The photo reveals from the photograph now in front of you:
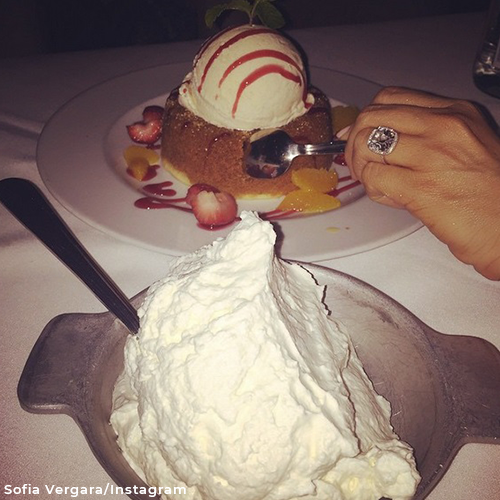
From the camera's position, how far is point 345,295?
0.89 meters

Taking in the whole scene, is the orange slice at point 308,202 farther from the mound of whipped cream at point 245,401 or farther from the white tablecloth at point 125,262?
the mound of whipped cream at point 245,401

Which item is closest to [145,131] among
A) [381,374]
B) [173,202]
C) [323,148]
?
[173,202]

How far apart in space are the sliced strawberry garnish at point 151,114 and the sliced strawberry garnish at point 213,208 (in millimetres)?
588

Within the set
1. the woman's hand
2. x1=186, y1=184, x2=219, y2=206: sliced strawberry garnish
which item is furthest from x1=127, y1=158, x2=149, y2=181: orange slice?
the woman's hand

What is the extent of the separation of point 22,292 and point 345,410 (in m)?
0.84

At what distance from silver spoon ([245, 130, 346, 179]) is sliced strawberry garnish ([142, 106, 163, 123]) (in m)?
0.50

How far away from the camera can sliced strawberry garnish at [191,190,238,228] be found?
151cm

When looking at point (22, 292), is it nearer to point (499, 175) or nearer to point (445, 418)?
point (445, 418)

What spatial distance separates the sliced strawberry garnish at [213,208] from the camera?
151 centimetres

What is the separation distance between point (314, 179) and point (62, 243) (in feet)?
3.25

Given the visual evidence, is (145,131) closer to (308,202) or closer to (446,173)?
(308,202)

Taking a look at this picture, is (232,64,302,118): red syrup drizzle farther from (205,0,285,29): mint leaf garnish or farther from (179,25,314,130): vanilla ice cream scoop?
(205,0,285,29): mint leaf garnish

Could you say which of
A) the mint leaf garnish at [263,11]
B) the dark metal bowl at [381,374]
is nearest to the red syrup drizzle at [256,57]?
the mint leaf garnish at [263,11]

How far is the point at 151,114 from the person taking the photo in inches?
79.6
